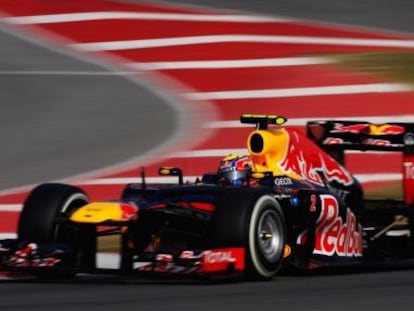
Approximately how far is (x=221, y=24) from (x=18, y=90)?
361 centimetres

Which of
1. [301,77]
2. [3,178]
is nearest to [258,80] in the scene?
[301,77]

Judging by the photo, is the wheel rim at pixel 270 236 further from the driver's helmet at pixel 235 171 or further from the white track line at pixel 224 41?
the white track line at pixel 224 41

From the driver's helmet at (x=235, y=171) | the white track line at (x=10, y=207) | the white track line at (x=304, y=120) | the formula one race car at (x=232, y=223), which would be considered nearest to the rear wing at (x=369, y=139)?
the formula one race car at (x=232, y=223)

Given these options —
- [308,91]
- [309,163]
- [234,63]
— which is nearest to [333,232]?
[309,163]

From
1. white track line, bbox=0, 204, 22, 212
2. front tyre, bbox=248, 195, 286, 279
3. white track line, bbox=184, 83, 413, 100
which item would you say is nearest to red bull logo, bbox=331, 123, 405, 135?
front tyre, bbox=248, 195, 286, 279

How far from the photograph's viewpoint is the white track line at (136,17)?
1888 cm

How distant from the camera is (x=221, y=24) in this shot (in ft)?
61.1

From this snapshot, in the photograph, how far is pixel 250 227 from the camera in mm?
7875

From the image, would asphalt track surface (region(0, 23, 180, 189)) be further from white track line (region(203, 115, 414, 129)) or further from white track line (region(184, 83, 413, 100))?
white track line (region(184, 83, 413, 100))

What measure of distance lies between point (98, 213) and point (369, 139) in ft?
9.46

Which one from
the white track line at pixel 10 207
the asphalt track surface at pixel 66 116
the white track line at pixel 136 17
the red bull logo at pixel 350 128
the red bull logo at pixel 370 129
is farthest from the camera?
the white track line at pixel 136 17

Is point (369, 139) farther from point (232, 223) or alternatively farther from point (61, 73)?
point (61, 73)

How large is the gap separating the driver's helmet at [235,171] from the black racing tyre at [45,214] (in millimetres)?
1172

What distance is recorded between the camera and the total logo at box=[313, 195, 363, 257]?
28.5 feet
